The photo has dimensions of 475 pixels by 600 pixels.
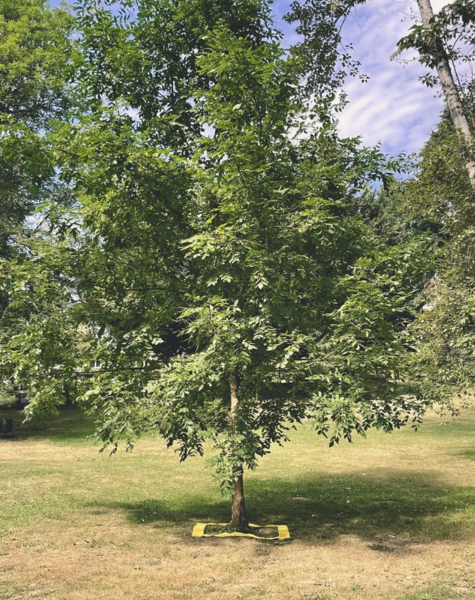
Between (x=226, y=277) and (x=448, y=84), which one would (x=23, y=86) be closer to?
(x=448, y=84)

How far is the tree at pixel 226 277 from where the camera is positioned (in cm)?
Result: 733

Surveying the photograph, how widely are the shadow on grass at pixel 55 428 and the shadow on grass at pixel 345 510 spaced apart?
34.9 feet

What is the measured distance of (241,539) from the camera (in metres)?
8.61

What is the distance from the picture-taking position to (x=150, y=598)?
A: 6.00 metres

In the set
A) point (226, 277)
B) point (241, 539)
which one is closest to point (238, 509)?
point (241, 539)

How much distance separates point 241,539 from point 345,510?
3302 mm

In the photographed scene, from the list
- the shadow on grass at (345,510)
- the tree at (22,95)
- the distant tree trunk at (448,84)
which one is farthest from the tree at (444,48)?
the tree at (22,95)

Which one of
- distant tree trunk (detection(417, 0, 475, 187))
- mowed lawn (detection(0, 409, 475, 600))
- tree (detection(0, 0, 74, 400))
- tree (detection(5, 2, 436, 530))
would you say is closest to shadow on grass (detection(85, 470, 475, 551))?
mowed lawn (detection(0, 409, 475, 600))

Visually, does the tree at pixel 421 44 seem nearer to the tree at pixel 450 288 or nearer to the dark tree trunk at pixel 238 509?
the tree at pixel 450 288

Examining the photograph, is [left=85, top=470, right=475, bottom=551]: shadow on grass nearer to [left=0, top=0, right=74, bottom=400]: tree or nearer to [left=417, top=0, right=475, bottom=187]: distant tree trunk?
[left=417, top=0, right=475, bottom=187]: distant tree trunk

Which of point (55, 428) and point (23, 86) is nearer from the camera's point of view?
point (23, 86)

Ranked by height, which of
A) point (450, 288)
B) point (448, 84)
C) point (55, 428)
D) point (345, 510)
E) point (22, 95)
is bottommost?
point (345, 510)

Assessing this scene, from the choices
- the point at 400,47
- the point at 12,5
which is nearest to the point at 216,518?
the point at 400,47

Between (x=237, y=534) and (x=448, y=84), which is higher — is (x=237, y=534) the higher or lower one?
the lower one
